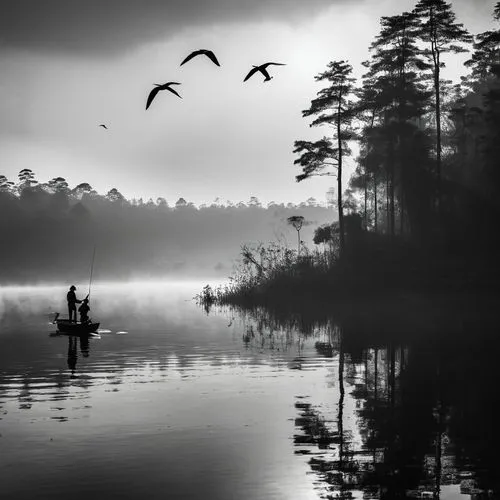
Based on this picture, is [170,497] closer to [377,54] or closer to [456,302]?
[456,302]

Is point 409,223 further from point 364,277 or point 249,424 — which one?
point 249,424

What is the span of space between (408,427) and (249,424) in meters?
3.44

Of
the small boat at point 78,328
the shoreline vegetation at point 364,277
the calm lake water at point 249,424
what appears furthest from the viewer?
the shoreline vegetation at point 364,277

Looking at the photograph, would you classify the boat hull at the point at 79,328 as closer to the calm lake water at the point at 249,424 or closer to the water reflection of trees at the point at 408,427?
the calm lake water at the point at 249,424

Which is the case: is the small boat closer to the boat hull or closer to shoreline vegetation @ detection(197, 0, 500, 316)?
the boat hull

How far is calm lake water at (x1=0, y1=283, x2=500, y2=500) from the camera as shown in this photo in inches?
465

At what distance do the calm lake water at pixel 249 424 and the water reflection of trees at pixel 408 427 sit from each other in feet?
0.13

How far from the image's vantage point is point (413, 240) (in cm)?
6269

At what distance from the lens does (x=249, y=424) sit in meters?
16.2

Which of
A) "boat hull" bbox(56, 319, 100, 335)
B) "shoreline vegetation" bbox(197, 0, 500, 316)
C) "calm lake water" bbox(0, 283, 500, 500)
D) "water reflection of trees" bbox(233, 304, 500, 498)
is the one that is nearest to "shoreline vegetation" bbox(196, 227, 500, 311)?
"shoreline vegetation" bbox(197, 0, 500, 316)

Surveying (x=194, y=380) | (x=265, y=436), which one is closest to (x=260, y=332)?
(x=194, y=380)

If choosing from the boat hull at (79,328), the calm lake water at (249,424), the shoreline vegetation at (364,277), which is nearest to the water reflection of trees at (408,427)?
the calm lake water at (249,424)

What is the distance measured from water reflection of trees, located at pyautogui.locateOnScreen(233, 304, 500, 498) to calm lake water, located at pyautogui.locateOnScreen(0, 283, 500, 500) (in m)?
0.04

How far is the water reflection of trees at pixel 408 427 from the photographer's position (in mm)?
11828
